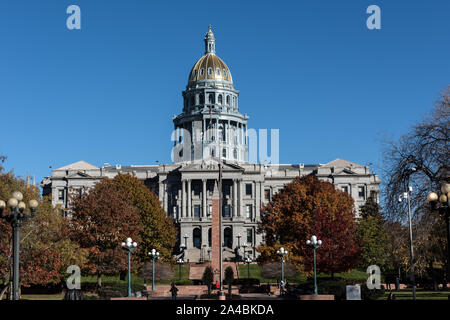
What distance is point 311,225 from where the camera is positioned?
6531cm

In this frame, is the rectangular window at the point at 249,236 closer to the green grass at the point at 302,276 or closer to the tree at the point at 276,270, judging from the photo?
the green grass at the point at 302,276

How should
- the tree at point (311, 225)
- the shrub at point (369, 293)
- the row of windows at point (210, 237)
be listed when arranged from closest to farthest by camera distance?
1. the shrub at point (369, 293)
2. the tree at point (311, 225)
3. the row of windows at point (210, 237)

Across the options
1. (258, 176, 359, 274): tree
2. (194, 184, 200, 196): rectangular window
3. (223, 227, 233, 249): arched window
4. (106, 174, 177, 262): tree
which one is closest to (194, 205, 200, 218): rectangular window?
(194, 184, 200, 196): rectangular window

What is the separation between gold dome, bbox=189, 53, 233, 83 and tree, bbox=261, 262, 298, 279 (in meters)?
86.1

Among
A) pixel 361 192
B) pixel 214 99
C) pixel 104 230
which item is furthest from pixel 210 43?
pixel 104 230

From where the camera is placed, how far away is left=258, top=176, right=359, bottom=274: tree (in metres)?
61.6

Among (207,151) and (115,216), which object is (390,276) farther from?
(207,151)

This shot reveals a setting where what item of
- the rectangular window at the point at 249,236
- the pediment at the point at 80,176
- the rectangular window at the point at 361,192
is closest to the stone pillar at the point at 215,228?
the rectangular window at the point at 249,236

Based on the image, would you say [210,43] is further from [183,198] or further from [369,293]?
[369,293]

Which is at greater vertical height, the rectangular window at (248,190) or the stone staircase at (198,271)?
the rectangular window at (248,190)

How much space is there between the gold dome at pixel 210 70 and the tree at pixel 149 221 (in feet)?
241

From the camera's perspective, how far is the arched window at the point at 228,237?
113m

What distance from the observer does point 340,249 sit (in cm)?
6194
